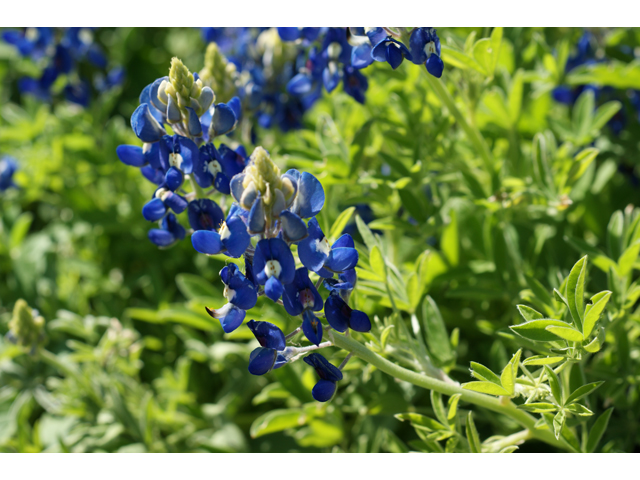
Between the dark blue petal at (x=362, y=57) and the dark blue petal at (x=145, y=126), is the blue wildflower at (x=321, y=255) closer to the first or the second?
the dark blue petal at (x=145, y=126)

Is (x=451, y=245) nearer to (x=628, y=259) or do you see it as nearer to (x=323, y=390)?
(x=628, y=259)

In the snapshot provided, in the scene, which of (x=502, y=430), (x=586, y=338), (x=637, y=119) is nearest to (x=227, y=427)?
→ (x=502, y=430)

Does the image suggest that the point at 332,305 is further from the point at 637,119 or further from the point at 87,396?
the point at 637,119

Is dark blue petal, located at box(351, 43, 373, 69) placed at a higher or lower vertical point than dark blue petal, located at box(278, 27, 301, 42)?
lower

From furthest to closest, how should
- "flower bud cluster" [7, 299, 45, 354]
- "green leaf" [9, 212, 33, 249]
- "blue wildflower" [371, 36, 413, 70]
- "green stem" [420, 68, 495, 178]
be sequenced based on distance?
1. "green leaf" [9, 212, 33, 249]
2. "flower bud cluster" [7, 299, 45, 354]
3. "green stem" [420, 68, 495, 178]
4. "blue wildflower" [371, 36, 413, 70]

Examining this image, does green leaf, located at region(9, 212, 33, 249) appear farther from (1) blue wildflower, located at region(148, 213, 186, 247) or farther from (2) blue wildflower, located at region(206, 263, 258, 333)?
(2) blue wildflower, located at region(206, 263, 258, 333)

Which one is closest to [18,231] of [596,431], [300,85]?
[300,85]

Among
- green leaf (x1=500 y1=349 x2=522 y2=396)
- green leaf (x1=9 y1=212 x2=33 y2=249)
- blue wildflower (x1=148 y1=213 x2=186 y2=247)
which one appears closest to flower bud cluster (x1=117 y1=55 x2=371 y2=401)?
blue wildflower (x1=148 y1=213 x2=186 y2=247)
